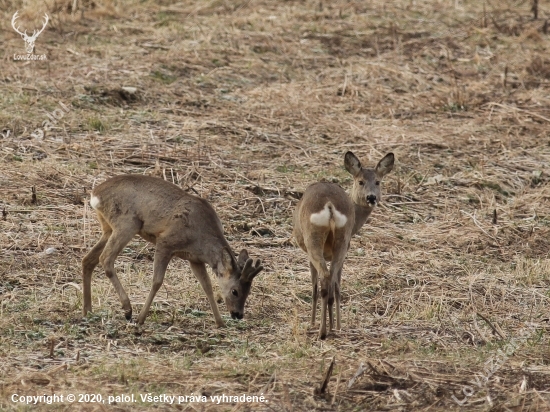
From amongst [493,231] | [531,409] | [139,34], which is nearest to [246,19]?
[139,34]

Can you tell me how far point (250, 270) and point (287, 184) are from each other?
3.90 meters

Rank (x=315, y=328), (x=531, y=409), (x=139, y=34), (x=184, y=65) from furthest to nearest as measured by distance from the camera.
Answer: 1. (x=139, y=34)
2. (x=184, y=65)
3. (x=315, y=328)
4. (x=531, y=409)

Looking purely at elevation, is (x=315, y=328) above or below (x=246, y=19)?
below

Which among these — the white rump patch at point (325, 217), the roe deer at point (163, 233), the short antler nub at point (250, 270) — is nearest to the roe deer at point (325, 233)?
the white rump patch at point (325, 217)

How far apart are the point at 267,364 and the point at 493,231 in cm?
493

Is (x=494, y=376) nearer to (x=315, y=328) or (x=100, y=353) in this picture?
(x=315, y=328)

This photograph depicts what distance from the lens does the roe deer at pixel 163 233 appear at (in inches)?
349

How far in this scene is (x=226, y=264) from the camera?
8.95 metres

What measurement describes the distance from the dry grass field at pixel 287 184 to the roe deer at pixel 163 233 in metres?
0.30

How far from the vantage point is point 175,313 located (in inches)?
351

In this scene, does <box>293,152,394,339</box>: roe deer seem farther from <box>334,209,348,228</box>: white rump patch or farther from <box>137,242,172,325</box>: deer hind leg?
<box>137,242,172,325</box>: deer hind leg

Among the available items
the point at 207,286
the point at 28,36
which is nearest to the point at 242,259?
the point at 207,286

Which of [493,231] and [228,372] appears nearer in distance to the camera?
[228,372]

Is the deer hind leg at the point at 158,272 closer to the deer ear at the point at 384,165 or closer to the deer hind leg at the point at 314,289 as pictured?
the deer hind leg at the point at 314,289
